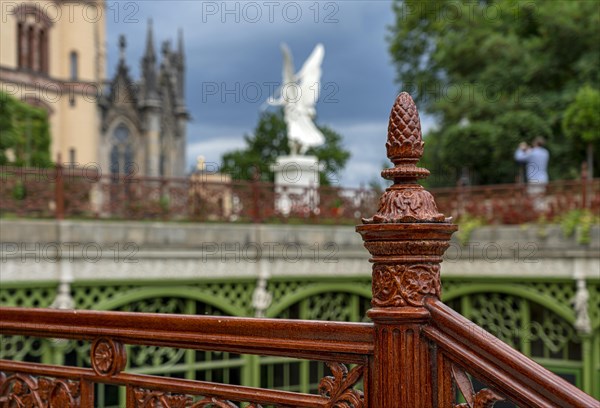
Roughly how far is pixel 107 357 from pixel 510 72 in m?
16.1

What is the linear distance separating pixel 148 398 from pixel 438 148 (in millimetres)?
16600

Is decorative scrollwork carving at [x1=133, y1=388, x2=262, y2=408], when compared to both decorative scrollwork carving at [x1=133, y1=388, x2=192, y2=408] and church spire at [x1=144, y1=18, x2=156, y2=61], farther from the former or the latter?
church spire at [x1=144, y1=18, x2=156, y2=61]

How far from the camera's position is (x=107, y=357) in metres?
2.45

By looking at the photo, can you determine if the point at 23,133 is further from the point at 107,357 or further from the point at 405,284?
the point at 405,284

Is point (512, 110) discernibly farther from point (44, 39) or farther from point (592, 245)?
point (44, 39)

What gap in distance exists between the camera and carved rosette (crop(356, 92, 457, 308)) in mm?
1814

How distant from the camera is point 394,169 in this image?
1880 millimetres

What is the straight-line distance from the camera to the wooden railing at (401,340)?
5.60ft

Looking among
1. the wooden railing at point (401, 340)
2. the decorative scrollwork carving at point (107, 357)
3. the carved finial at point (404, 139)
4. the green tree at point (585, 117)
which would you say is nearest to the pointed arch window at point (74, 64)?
the green tree at point (585, 117)

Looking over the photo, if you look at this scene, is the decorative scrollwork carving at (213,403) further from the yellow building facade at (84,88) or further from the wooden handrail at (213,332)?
the yellow building facade at (84,88)

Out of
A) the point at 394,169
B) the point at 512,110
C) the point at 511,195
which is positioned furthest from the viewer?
the point at 512,110

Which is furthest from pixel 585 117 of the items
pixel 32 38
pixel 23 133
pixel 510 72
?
pixel 32 38

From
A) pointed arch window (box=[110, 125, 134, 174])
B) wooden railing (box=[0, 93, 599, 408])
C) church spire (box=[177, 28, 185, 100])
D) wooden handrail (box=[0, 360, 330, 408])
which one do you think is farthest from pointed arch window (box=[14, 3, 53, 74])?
wooden railing (box=[0, 93, 599, 408])

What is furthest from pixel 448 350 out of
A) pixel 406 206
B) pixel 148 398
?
pixel 148 398
